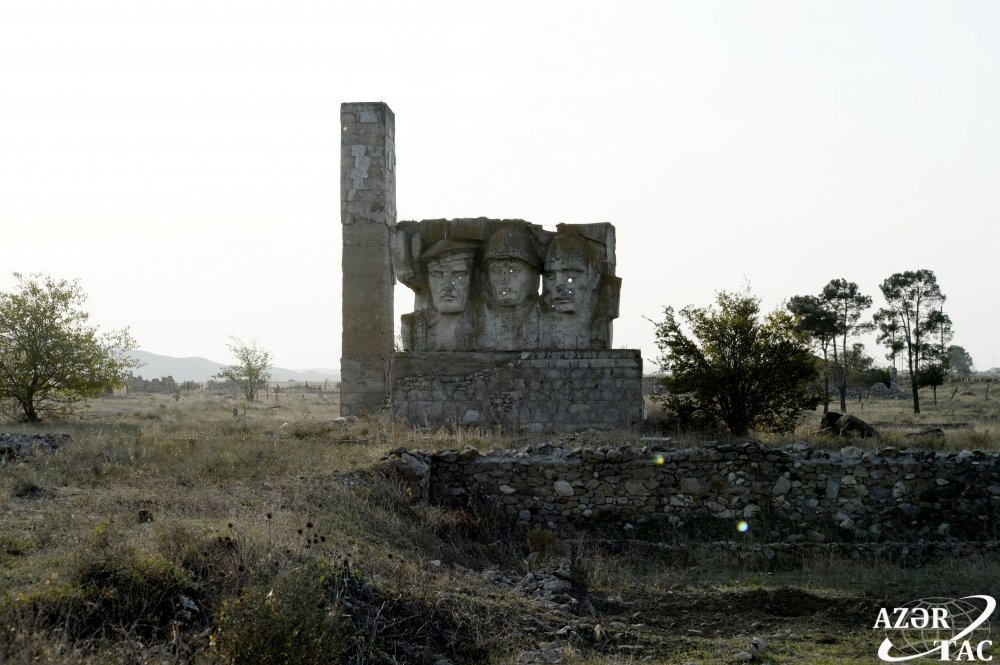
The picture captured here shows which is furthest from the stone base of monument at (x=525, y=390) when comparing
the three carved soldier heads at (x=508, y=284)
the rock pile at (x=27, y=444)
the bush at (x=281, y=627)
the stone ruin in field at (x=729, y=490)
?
the bush at (x=281, y=627)

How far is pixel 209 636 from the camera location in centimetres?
540

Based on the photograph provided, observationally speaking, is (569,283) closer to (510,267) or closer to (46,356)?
(510,267)

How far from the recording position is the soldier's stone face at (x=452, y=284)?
17.1m

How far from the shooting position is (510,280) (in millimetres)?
17031

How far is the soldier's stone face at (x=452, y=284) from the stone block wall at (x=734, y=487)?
6017 mm

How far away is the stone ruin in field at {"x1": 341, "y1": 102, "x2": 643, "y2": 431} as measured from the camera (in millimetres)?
16266

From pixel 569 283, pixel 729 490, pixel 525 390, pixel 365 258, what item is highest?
pixel 365 258

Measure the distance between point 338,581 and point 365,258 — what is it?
48.5 feet

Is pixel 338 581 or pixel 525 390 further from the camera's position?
pixel 525 390

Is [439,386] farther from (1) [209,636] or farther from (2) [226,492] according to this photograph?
(1) [209,636]

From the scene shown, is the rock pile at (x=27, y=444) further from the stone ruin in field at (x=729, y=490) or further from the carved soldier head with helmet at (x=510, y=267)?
the carved soldier head with helmet at (x=510, y=267)

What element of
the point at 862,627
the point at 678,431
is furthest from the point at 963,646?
the point at 678,431

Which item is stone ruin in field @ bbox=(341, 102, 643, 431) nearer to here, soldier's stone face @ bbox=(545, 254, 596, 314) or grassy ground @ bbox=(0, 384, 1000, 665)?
soldier's stone face @ bbox=(545, 254, 596, 314)

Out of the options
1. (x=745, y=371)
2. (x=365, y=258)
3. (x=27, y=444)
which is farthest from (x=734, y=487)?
(x=365, y=258)
